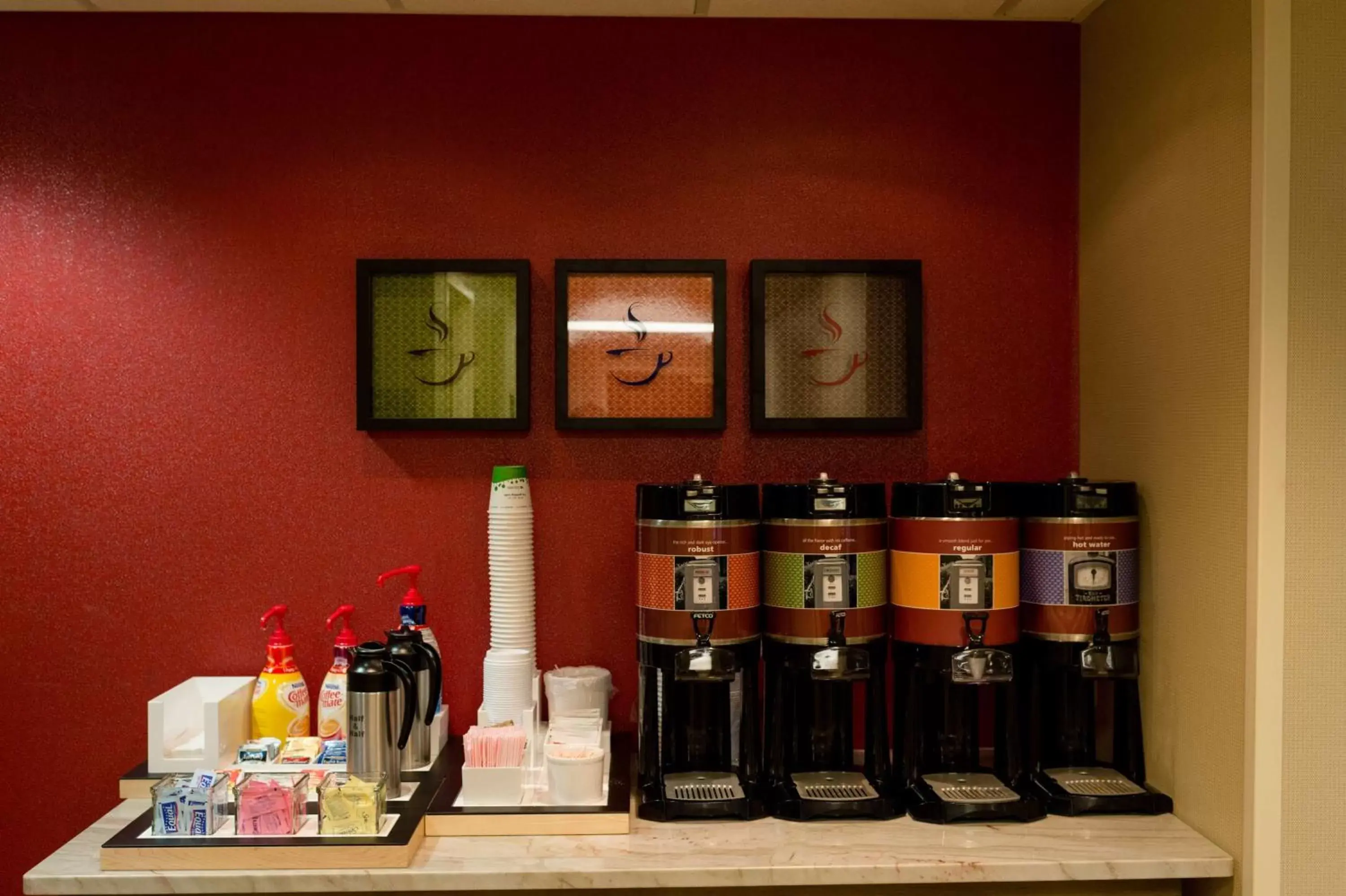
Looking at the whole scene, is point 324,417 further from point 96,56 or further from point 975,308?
point 975,308

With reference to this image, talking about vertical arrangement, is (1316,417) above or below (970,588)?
above

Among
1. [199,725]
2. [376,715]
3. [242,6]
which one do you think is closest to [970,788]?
[376,715]

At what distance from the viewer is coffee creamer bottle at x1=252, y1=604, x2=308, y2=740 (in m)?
2.16

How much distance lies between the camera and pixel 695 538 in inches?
74.7

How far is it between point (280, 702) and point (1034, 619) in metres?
1.60

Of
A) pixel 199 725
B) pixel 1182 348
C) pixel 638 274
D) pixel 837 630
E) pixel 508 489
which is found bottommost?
pixel 199 725

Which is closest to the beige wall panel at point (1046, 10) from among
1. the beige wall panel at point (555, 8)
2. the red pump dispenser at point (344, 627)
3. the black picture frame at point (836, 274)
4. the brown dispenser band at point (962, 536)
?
the black picture frame at point (836, 274)

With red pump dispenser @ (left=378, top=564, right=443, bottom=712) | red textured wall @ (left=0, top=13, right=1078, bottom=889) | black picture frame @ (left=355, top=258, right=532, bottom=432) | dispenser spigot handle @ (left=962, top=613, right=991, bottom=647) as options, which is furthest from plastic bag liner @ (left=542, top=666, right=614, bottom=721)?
dispenser spigot handle @ (left=962, top=613, right=991, bottom=647)

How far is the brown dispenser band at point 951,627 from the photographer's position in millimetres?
1897

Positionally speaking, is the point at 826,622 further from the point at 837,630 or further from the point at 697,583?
the point at 697,583

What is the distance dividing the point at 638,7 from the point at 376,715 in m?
1.62

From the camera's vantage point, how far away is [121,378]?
225 cm

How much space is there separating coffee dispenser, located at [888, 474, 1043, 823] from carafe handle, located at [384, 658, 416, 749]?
962 millimetres

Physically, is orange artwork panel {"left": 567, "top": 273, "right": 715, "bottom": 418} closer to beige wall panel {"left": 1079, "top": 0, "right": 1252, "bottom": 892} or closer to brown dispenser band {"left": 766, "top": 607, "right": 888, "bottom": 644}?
brown dispenser band {"left": 766, "top": 607, "right": 888, "bottom": 644}
